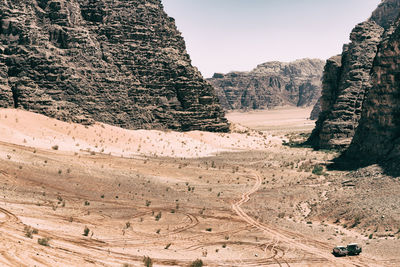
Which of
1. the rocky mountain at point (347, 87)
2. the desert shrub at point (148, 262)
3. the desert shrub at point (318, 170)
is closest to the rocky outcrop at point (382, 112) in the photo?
the desert shrub at point (318, 170)

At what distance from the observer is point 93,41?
5988 centimetres

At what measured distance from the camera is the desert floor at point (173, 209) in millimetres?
16219

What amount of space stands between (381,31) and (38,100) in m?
54.7

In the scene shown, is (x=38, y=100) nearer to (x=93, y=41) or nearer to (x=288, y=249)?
(x=93, y=41)

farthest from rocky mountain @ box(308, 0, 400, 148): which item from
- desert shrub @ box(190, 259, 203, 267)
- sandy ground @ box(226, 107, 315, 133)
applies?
desert shrub @ box(190, 259, 203, 267)

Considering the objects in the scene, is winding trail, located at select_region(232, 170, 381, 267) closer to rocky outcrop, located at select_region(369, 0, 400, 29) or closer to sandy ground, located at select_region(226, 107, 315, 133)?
rocky outcrop, located at select_region(369, 0, 400, 29)

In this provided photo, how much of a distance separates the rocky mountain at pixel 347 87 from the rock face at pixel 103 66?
20693 mm

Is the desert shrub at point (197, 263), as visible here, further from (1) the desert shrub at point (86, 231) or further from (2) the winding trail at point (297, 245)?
(1) the desert shrub at point (86, 231)

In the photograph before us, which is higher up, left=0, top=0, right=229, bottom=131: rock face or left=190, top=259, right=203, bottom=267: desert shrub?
left=0, top=0, right=229, bottom=131: rock face

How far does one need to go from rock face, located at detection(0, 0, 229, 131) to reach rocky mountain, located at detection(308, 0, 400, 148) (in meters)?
20.7

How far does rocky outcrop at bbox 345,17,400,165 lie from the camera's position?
36.2 meters

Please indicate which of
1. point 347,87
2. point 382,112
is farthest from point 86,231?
point 347,87

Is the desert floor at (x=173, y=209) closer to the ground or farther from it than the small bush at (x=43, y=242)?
closer to the ground

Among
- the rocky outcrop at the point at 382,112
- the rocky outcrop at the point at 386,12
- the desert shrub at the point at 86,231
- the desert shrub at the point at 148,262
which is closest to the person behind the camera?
the desert shrub at the point at 148,262
